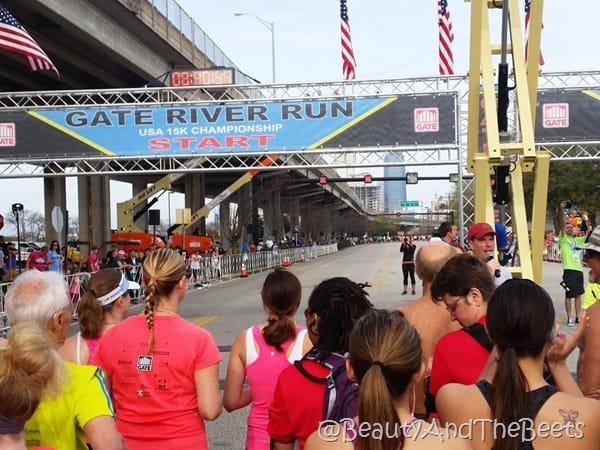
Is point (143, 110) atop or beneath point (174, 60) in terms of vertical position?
beneath

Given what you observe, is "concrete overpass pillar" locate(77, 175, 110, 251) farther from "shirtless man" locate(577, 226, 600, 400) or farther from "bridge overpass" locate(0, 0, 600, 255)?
"shirtless man" locate(577, 226, 600, 400)

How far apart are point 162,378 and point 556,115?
14395mm

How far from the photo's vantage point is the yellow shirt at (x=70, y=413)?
8.20 ft

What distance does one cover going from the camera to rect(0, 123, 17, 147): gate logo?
16.2m

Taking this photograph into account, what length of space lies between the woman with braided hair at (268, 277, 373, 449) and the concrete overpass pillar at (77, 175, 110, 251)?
35.5 meters

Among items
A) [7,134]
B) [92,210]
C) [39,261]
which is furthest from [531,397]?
[92,210]

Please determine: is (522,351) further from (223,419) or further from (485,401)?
(223,419)

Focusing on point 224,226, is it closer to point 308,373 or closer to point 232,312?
point 232,312

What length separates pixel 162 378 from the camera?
3.08m

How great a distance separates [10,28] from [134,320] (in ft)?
38.4

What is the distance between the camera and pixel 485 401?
2281 millimetres

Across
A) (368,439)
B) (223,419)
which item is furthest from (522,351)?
(223,419)

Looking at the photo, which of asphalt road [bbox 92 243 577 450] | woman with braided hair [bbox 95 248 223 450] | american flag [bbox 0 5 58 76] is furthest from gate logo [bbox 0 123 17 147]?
woman with braided hair [bbox 95 248 223 450]

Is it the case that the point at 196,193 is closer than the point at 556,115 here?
No
